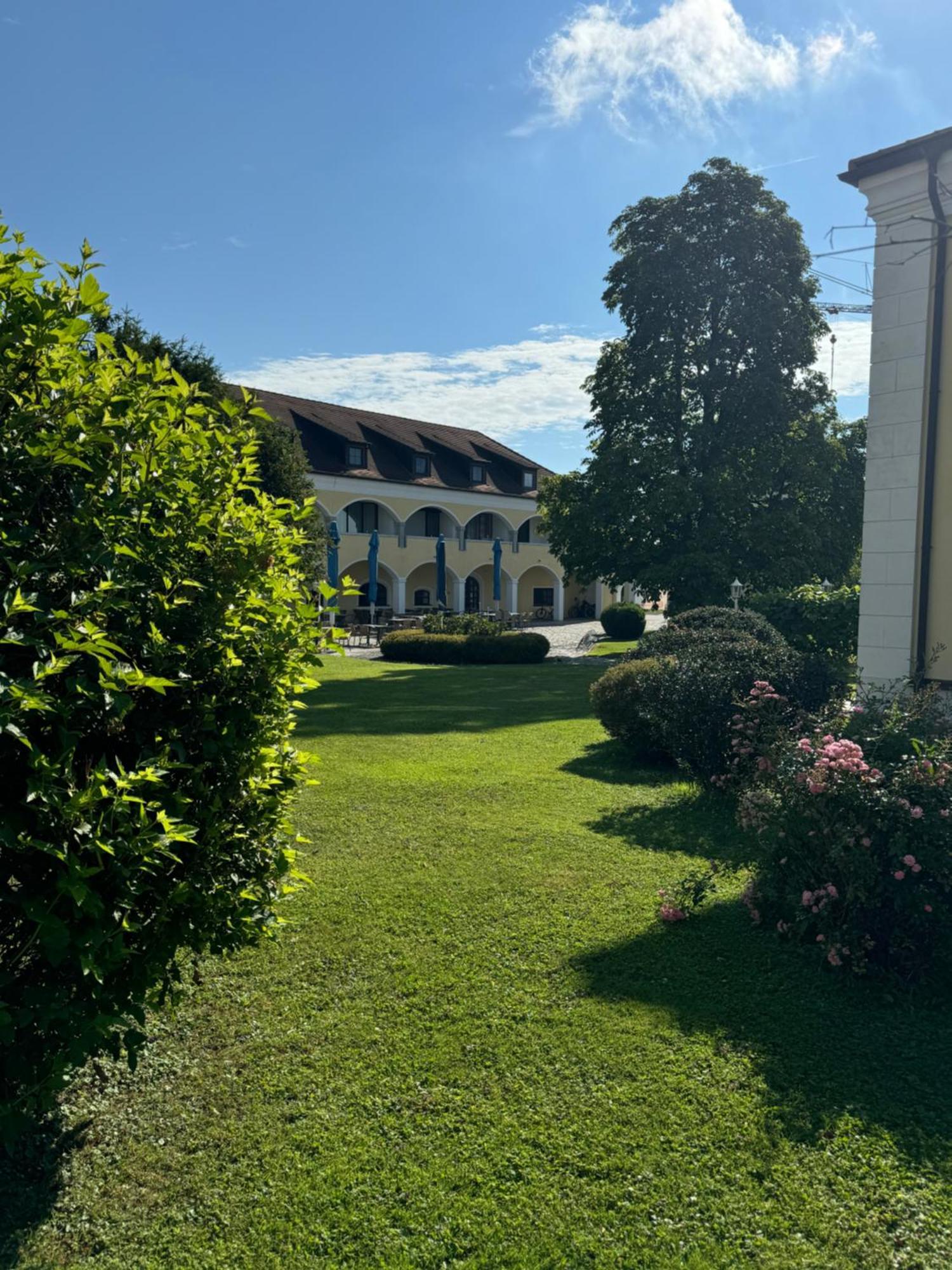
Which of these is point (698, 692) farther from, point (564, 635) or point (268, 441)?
point (564, 635)

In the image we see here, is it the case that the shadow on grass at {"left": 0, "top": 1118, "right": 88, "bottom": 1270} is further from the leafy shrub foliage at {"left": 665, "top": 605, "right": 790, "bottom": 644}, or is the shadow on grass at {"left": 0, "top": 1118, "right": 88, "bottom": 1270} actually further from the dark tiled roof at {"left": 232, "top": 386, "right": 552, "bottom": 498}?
the dark tiled roof at {"left": 232, "top": 386, "right": 552, "bottom": 498}

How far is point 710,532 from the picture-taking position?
22.6 meters

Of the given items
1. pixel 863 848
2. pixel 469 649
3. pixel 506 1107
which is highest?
pixel 469 649

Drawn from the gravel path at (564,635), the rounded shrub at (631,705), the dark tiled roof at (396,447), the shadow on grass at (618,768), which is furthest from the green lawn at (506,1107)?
the dark tiled roof at (396,447)

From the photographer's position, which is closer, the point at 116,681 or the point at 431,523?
the point at 116,681

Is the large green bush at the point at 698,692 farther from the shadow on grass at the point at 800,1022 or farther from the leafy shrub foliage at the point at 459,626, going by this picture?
the leafy shrub foliage at the point at 459,626

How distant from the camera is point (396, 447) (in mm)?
Answer: 41438

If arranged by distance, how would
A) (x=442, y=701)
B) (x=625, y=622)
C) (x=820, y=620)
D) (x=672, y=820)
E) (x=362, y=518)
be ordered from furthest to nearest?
(x=362, y=518), (x=625, y=622), (x=442, y=701), (x=820, y=620), (x=672, y=820)

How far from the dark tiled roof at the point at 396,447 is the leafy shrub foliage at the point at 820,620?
953 inches

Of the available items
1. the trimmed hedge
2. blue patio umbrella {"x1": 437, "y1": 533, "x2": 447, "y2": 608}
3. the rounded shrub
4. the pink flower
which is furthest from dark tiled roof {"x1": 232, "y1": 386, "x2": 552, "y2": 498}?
the pink flower

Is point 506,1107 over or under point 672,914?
under

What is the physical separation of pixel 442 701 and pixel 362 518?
25537 mm

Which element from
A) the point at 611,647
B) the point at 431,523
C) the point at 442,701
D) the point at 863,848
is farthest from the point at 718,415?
the point at 863,848

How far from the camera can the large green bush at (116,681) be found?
8.25 feet
